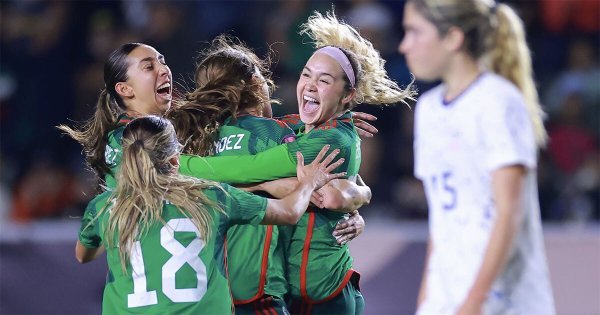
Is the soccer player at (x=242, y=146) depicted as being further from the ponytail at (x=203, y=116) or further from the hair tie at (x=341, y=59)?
the hair tie at (x=341, y=59)

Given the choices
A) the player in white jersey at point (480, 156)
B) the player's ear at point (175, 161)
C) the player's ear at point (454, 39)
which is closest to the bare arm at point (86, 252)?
the player's ear at point (175, 161)

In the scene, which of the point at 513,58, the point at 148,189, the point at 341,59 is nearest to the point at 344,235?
the point at 341,59

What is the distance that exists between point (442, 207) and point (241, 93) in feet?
5.59

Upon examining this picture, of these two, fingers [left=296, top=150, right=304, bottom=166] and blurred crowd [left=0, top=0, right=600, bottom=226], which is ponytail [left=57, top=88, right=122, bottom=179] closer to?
fingers [left=296, top=150, right=304, bottom=166]

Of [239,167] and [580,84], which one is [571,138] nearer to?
[580,84]

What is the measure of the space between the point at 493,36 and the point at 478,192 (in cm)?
47

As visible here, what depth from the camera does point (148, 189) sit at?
389 cm

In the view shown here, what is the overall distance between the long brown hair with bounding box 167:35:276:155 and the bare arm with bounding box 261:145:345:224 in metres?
0.47

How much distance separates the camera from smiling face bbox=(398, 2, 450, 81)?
3175mm

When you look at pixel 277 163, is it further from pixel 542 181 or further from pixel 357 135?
pixel 542 181

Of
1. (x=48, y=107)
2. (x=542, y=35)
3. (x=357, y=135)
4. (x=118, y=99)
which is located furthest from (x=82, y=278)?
(x=542, y=35)

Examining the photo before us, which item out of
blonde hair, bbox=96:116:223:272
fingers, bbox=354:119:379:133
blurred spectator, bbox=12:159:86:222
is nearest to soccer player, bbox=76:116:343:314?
blonde hair, bbox=96:116:223:272

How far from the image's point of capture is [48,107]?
30.9 feet

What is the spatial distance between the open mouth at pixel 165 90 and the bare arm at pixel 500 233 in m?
2.30
